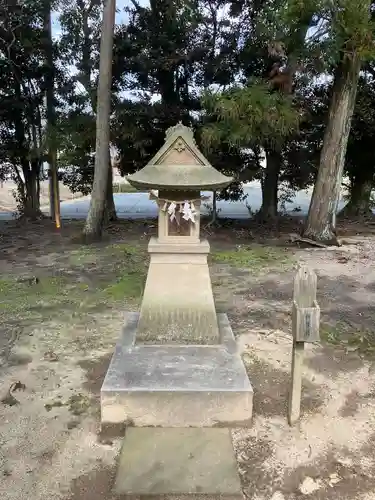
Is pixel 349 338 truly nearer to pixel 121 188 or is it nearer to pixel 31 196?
pixel 31 196

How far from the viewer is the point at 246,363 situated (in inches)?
160

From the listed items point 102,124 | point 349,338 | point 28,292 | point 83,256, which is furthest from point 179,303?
point 102,124

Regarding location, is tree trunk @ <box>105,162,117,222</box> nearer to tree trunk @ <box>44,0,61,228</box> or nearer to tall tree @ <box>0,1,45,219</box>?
tree trunk @ <box>44,0,61,228</box>

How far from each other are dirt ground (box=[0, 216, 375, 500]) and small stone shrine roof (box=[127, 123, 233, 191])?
1.08 metres

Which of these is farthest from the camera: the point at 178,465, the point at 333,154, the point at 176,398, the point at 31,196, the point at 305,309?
the point at 31,196

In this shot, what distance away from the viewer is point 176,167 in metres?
3.87

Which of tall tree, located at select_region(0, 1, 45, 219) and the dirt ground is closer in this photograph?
the dirt ground

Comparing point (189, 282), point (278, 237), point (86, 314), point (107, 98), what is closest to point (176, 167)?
point (189, 282)

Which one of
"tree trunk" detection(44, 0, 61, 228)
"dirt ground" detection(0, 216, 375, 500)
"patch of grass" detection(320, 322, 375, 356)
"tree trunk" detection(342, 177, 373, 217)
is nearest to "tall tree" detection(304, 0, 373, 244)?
"dirt ground" detection(0, 216, 375, 500)

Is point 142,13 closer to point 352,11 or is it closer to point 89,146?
point 89,146

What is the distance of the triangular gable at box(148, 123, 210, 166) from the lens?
382 centimetres

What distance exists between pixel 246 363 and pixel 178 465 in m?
1.52

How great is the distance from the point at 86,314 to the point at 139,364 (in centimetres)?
195

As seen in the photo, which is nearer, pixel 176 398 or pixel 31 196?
pixel 176 398
